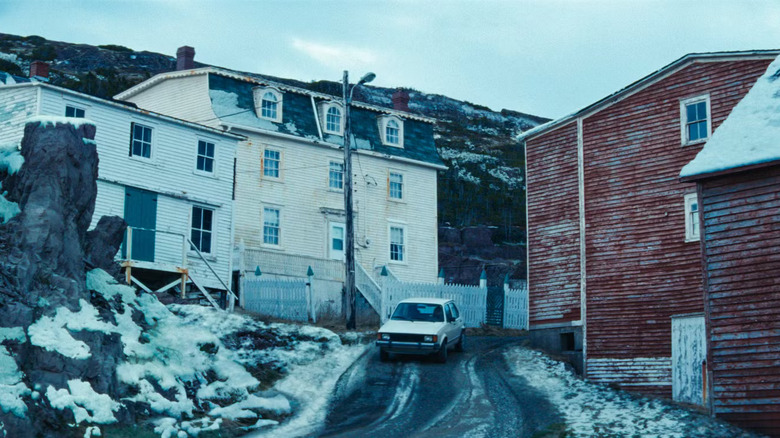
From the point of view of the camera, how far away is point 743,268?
17484mm

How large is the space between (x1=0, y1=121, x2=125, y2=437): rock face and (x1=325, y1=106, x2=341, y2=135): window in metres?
21.3

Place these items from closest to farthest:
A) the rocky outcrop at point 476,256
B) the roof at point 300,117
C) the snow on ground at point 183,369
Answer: the snow on ground at point 183,369 → the roof at point 300,117 → the rocky outcrop at point 476,256

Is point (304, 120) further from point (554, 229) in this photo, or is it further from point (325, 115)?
point (554, 229)

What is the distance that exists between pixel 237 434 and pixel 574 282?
12.2 metres

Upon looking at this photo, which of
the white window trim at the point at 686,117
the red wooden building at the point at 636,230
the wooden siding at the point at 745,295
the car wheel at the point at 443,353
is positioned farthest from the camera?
the car wheel at the point at 443,353

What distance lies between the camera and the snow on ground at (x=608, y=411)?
17373mm

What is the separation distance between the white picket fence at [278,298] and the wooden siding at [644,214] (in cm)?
974

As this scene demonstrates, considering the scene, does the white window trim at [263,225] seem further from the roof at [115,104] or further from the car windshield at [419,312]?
the car windshield at [419,312]

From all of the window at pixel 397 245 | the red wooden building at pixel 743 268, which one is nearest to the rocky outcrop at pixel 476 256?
the window at pixel 397 245

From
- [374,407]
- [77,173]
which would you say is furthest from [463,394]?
[77,173]

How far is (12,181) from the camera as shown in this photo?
18.1m

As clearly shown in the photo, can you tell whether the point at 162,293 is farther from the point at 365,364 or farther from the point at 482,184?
the point at 482,184

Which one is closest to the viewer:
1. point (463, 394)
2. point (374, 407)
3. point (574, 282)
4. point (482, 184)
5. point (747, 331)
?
point (747, 331)

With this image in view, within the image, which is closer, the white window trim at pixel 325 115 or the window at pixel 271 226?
the window at pixel 271 226
